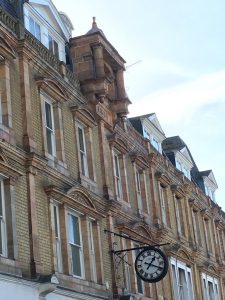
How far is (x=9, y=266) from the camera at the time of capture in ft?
59.2

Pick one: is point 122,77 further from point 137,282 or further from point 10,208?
point 10,208

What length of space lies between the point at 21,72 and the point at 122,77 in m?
9.20

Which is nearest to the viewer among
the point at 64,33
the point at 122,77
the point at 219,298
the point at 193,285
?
the point at 64,33

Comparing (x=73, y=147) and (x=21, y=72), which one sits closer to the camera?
(x=21, y=72)

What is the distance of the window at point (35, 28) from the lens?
80.5 ft

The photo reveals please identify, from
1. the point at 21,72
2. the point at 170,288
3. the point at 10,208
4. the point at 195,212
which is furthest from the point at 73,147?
the point at 195,212

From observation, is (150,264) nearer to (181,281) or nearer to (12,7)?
(12,7)

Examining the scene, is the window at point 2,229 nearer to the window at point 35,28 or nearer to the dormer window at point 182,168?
the window at point 35,28

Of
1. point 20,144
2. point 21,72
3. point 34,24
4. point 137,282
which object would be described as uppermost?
point 34,24

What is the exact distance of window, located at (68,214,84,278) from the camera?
2239 cm

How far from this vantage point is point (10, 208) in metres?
18.9

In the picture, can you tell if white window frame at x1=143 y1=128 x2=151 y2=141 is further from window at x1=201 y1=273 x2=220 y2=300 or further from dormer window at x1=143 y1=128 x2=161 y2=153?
window at x1=201 y1=273 x2=220 y2=300

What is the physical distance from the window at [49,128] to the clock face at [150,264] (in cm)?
487

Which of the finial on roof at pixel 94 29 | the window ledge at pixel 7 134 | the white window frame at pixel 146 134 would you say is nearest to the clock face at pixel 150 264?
the window ledge at pixel 7 134
